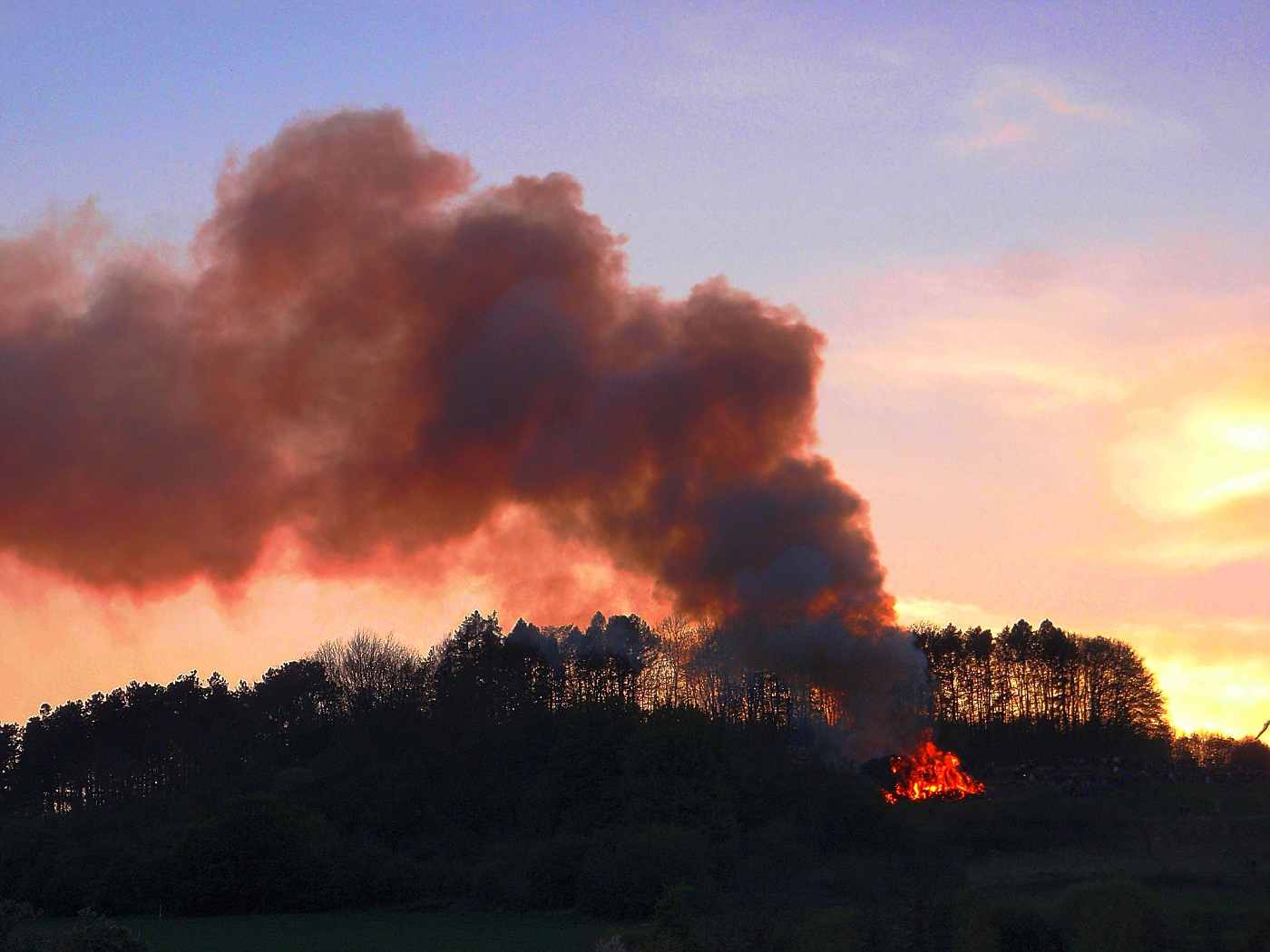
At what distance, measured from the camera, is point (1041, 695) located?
9881 cm

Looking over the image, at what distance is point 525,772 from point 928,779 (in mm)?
23715

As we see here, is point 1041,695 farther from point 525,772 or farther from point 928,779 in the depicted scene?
point 525,772

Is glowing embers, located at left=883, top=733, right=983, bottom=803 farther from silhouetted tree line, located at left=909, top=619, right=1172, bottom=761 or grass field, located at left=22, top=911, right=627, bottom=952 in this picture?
grass field, located at left=22, top=911, right=627, bottom=952

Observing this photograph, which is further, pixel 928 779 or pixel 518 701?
pixel 518 701

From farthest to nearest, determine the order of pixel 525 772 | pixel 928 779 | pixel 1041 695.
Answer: pixel 1041 695, pixel 525 772, pixel 928 779

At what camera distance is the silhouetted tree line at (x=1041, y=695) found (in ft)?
289

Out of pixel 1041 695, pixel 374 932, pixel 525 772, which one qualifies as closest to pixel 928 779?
pixel 525 772

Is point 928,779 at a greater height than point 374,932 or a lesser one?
greater

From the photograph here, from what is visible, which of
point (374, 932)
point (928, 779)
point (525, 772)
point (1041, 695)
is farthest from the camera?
point (1041, 695)

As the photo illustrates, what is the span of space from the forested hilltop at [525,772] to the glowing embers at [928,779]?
2645mm

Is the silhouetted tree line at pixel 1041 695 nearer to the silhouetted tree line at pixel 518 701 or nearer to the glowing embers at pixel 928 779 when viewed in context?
the silhouetted tree line at pixel 518 701

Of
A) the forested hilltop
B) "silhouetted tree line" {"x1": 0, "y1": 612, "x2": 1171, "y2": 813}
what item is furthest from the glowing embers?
"silhouetted tree line" {"x1": 0, "y1": 612, "x2": 1171, "y2": 813}

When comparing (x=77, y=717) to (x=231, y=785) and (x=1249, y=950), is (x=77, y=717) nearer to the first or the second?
(x=231, y=785)

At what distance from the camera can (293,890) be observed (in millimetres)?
58875
